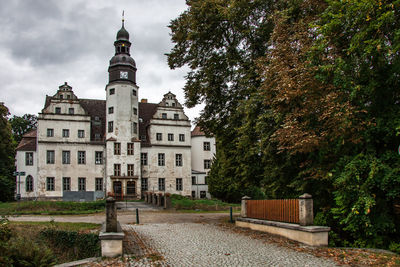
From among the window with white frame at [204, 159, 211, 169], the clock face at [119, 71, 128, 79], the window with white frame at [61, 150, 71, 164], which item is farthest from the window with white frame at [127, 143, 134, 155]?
the window with white frame at [204, 159, 211, 169]

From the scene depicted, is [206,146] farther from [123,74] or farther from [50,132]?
[50,132]

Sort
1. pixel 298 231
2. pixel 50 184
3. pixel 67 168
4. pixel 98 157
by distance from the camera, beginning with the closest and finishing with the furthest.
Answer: pixel 298 231
pixel 50 184
pixel 67 168
pixel 98 157

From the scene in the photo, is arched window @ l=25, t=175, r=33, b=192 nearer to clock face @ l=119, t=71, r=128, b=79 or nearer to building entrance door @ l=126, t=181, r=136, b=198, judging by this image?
building entrance door @ l=126, t=181, r=136, b=198

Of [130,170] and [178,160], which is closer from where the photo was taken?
[130,170]

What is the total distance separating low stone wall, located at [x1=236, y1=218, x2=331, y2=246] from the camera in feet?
32.5

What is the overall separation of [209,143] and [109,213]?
3888 centimetres

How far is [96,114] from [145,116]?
19.7ft

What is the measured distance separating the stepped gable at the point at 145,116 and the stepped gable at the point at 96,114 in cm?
444

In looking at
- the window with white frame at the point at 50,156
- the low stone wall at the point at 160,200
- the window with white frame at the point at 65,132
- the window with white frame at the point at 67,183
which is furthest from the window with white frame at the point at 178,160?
the window with white frame at the point at 50,156

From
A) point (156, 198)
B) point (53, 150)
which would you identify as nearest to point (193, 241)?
point (156, 198)

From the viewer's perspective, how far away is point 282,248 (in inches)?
386

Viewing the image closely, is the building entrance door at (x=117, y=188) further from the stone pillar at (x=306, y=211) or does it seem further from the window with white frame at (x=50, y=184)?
the stone pillar at (x=306, y=211)

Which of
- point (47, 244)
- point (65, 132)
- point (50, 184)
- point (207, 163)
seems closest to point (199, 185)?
point (207, 163)

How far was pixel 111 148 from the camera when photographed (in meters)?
39.2
